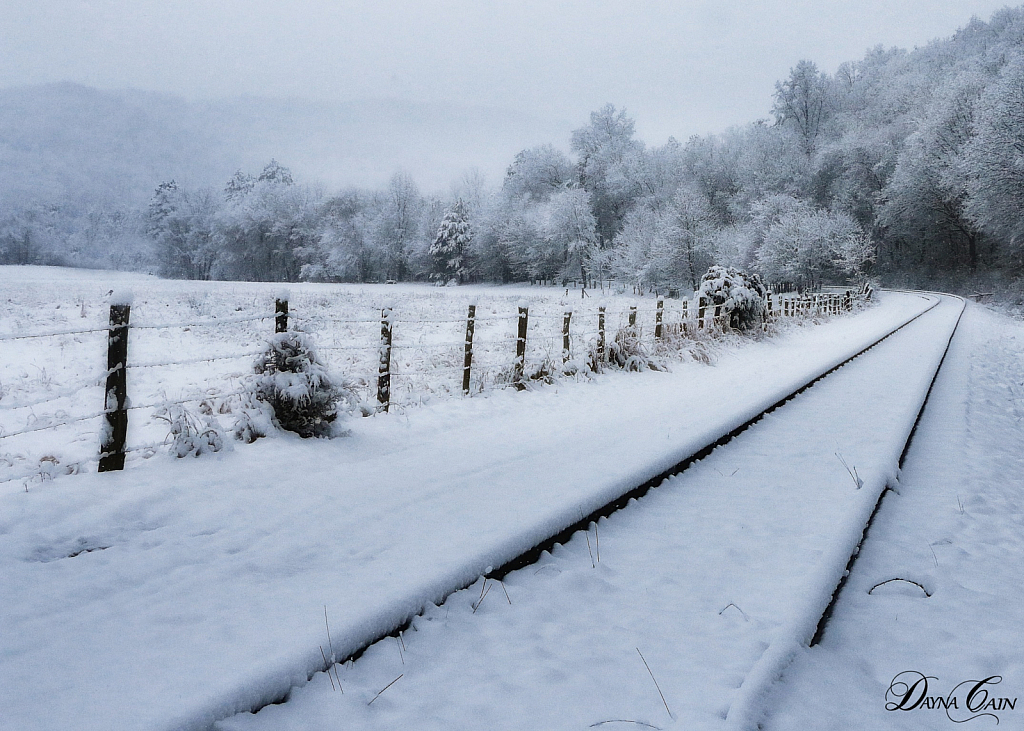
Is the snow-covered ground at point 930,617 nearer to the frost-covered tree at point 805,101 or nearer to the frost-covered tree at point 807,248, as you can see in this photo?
the frost-covered tree at point 807,248

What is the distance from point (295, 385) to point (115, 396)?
1.37 meters

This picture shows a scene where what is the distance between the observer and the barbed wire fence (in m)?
4.34

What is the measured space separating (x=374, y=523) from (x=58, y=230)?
286ft

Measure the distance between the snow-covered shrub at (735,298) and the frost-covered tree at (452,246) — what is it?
42633 millimetres

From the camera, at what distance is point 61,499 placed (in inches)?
148

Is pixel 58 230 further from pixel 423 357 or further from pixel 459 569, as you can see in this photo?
pixel 459 569

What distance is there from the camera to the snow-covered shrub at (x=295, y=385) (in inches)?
207

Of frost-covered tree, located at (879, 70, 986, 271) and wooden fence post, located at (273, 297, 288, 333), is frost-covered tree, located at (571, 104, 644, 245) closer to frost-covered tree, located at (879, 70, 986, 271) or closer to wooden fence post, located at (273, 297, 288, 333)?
frost-covered tree, located at (879, 70, 986, 271)

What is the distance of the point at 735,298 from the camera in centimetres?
1458

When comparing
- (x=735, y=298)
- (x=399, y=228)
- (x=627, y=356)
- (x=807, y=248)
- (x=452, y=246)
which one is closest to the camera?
(x=627, y=356)

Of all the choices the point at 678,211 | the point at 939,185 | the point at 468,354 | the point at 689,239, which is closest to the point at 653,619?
the point at 468,354

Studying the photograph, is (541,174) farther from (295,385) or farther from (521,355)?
(295,385)

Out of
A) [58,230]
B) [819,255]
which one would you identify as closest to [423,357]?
[819,255]

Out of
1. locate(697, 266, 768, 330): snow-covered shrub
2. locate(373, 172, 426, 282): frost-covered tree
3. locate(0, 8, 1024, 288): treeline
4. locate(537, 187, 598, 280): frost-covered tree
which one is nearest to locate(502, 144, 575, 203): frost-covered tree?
locate(0, 8, 1024, 288): treeline
